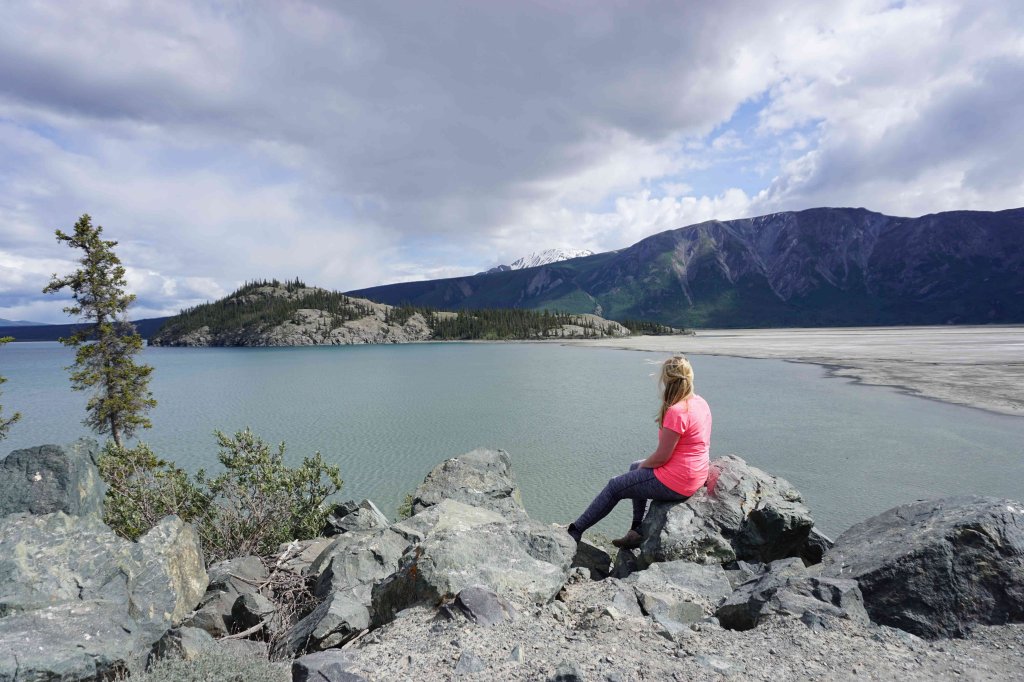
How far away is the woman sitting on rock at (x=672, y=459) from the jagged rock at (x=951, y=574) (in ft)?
8.68

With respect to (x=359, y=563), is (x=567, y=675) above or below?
above

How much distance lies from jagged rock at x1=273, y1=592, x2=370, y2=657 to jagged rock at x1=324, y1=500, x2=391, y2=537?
6.46 m

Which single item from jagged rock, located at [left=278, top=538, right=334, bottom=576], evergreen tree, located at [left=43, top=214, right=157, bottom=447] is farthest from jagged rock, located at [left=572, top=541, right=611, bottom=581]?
evergreen tree, located at [left=43, top=214, right=157, bottom=447]

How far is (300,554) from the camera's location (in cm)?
1130

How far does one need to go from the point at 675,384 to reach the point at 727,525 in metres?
3.14

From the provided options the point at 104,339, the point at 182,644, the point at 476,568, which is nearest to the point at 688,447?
the point at 476,568

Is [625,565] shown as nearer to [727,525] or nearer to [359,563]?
[727,525]

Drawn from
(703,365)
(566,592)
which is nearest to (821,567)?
(566,592)

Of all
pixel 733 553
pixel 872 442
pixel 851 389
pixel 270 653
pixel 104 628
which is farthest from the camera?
pixel 851 389

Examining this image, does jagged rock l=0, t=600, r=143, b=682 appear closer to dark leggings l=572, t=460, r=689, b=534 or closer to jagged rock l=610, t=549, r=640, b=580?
dark leggings l=572, t=460, r=689, b=534

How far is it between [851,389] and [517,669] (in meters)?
53.9

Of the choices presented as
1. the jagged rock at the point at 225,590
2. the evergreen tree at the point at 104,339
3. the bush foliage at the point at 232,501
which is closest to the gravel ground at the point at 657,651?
the jagged rock at the point at 225,590

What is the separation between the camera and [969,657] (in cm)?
554

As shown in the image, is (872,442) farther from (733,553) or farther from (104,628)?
(104,628)
